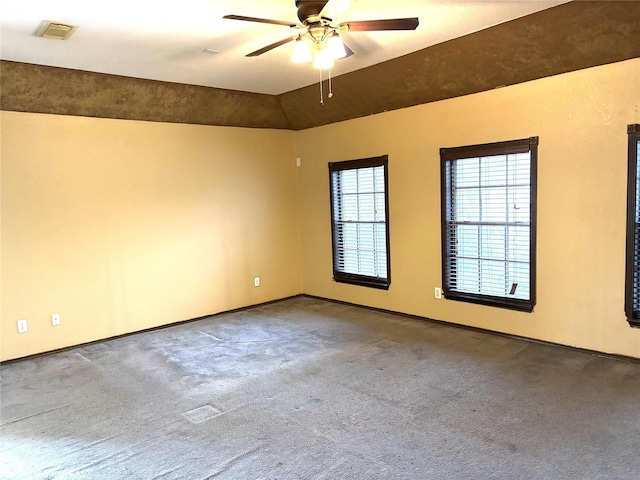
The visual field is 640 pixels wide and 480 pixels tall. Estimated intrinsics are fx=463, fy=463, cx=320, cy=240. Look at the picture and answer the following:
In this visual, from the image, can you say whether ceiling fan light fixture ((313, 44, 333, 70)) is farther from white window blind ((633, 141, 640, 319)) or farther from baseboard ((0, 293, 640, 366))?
baseboard ((0, 293, 640, 366))

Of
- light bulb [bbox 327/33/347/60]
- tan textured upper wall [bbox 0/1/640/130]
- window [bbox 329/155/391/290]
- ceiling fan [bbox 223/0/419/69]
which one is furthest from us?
window [bbox 329/155/391/290]

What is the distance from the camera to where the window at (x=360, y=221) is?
5.65 meters

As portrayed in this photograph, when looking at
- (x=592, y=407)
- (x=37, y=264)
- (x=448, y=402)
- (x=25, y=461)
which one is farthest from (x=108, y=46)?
(x=592, y=407)

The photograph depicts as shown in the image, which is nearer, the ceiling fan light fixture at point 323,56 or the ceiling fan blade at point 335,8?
the ceiling fan blade at point 335,8

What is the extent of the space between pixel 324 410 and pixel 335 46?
96.3 inches

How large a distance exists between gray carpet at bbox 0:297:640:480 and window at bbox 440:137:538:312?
485mm

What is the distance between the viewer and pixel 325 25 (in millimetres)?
2949

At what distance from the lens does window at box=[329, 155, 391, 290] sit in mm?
5652

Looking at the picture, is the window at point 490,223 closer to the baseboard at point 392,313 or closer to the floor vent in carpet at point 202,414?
the baseboard at point 392,313

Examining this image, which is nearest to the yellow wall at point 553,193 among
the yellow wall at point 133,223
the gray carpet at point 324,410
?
the gray carpet at point 324,410

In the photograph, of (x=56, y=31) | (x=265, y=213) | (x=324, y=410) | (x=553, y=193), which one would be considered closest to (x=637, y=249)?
(x=553, y=193)

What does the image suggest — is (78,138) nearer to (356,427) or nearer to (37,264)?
(37,264)

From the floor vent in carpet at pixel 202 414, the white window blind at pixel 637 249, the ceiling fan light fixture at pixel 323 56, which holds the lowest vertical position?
the floor vent in carpet at pixel 202 414

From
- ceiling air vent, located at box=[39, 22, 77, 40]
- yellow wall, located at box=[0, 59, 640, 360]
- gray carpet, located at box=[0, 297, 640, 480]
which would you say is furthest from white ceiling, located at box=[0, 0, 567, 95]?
gray carpet, located at box=[0, 297, 640, 480]
